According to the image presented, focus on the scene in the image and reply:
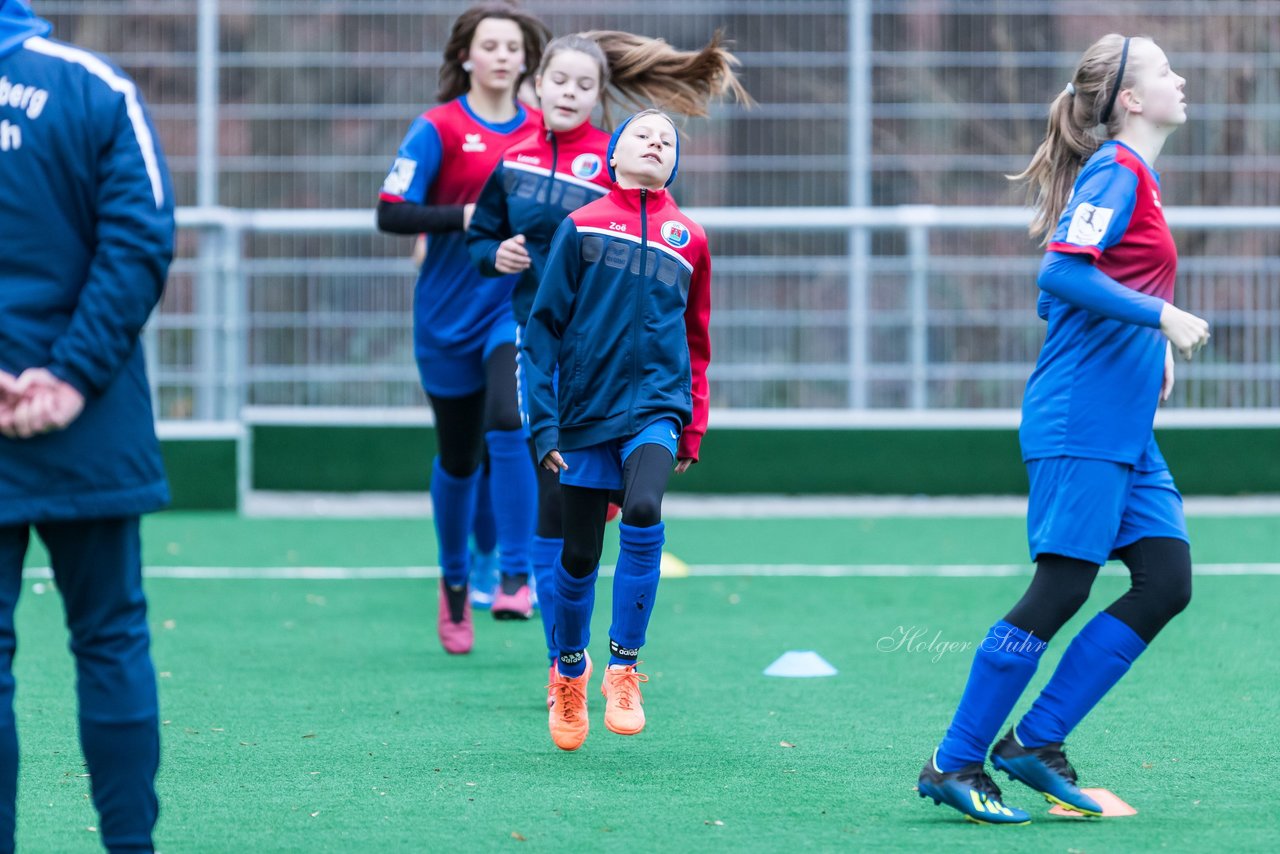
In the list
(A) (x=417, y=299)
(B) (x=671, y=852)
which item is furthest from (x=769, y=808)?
(A) (x=417, y=299)

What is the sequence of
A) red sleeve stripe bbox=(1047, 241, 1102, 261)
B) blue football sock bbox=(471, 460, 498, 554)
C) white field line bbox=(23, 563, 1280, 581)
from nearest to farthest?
red sleeve stripe bbox=(1047, 241, 1102, 261)
blue football sock bbox=(471, 460, 498, 554)
white field line bbox=(23, 563, 1280, 581)

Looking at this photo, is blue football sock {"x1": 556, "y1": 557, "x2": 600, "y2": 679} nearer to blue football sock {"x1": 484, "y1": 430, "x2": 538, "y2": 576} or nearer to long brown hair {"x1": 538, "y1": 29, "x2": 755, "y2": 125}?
blue football sock {"x1": 484, "y1": 430, "x2": 538, "y2": 576}

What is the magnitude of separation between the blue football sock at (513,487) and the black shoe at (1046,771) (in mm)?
2276

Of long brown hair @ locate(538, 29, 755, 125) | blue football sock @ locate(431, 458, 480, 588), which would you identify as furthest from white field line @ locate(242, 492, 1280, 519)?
long brown hair @ locate(538, 29, 755, 125)

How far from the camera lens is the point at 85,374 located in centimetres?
293

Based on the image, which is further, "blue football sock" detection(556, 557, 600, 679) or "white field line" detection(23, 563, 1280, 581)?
"white field line" detection(23, 563, 1280, 581)

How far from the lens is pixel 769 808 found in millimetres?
3916

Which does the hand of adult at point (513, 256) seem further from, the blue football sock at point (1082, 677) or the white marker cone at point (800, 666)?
the blue football sock at point (1082, 677)

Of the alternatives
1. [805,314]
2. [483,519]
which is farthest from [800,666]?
[805,314]

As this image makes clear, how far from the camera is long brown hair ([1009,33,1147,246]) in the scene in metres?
3.89

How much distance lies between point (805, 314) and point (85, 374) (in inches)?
301

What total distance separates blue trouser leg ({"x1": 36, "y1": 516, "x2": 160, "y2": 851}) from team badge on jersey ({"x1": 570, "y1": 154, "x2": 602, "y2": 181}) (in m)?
2.48

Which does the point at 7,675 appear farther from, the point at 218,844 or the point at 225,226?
the point at 225,226

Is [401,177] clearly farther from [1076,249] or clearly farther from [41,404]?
[41,404]
